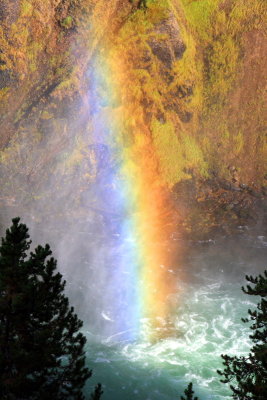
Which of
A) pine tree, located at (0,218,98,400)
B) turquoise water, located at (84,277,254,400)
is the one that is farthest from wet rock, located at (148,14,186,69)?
pine tree, located at (0,218,98,400)

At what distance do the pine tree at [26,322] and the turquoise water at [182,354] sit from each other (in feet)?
26.2

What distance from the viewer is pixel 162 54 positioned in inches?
1773

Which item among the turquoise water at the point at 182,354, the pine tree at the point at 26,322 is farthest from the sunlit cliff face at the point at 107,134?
the pine tree at the point at 26,322

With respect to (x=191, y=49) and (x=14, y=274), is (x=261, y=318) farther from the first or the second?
(x=191, y=49)

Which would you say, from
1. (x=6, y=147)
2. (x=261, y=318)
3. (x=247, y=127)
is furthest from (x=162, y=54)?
(x=261, y=318)

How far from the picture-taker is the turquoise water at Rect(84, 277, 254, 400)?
2152cm

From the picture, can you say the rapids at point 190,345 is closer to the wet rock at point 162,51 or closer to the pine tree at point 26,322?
the pine tree at point 26,322

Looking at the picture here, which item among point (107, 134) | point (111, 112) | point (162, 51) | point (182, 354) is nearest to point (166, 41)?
point (162, 51)

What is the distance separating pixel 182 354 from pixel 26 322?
44.5 feet

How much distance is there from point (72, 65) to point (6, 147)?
11.3 m

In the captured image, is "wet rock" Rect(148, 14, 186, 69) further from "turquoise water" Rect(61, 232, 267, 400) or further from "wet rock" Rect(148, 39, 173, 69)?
"turquoise water" Rect(61, 232, 267, 400)

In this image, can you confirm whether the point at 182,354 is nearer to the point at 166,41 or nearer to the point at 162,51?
the point at 162,51

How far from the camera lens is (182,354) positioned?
2434 cm

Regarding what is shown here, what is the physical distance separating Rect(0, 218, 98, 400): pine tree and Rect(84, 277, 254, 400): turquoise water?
7979mm
